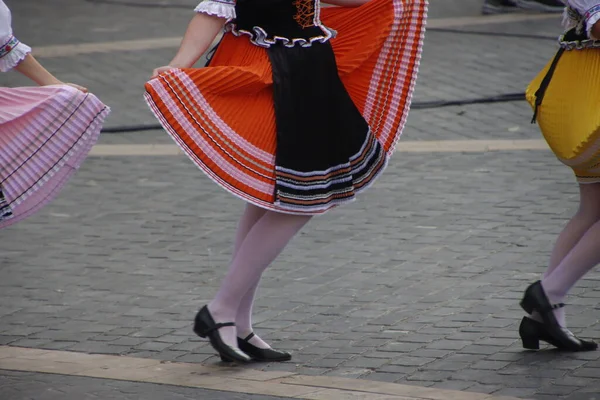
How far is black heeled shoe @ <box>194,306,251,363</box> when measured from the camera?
4559 mm

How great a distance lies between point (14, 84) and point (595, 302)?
744 cm

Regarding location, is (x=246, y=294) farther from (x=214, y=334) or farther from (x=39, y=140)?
(x=39, y=140)

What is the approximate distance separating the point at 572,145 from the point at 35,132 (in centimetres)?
206

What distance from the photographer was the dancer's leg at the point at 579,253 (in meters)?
4.55

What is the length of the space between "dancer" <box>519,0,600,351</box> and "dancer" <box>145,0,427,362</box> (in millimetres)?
568

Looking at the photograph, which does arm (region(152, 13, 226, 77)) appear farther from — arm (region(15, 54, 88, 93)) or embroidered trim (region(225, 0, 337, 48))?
arm (region(15, 54, 88, 93))

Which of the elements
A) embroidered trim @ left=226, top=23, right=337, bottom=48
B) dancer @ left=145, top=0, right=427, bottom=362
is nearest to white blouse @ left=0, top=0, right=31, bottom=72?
dancer @ left=145, top=0, right=427, bottom=362

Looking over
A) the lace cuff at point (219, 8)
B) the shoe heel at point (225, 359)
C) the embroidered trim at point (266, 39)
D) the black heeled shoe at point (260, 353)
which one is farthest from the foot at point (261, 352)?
the lace cuff at point (219, 8)

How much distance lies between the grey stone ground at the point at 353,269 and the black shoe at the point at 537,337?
0.05 meters

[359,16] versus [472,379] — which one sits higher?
[359,16]

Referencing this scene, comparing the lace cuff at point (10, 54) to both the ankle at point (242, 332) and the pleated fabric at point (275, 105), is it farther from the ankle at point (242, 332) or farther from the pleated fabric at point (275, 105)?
the ankle at point (242, 332)

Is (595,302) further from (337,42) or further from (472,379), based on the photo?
(337,42)

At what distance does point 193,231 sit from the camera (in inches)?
273

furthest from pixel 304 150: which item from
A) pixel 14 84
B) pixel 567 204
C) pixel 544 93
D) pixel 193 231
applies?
pixel 14 84
